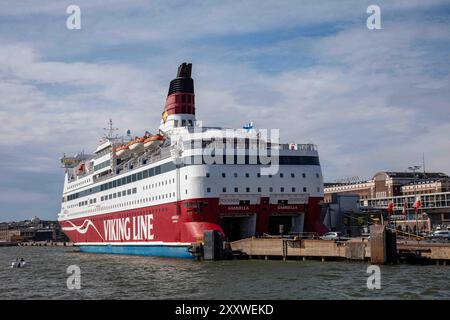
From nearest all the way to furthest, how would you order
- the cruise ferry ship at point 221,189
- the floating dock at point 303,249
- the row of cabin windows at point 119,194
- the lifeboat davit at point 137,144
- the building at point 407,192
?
the floating dock at point 303,249 < the cruise ferry ship at point 221,189 < the row of cabin windows at point 119,194 < the lifeboat davit at point 137,144 < the building at point 407,192

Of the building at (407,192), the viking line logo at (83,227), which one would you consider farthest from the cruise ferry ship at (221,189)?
the building at (407,192)

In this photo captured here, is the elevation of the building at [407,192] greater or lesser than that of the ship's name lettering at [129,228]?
greater

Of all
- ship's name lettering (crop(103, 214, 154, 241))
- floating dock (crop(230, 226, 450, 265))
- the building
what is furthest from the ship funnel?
the building

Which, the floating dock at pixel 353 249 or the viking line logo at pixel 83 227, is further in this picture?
the viking line logo at pixel 83 227

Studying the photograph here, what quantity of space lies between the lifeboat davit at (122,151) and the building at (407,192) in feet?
155

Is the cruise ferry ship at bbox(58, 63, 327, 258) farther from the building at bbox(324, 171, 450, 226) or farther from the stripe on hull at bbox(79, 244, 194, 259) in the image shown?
A: the building at bbox(324, 171, 450, 226)

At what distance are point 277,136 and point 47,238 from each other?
15403 cm

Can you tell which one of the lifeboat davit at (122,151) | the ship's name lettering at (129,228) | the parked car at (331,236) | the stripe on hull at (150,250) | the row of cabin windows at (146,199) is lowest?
the stripe on hull at (150,250)

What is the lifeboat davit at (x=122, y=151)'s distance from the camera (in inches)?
2569

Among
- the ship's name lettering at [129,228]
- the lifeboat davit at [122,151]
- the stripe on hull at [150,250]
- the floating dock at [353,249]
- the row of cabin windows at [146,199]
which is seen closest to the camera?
the floating dock at [353,249]

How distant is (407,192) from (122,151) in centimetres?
7344

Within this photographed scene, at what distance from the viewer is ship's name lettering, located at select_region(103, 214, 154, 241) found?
54.6m

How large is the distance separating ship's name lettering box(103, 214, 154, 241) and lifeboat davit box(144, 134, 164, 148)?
7.15 meters

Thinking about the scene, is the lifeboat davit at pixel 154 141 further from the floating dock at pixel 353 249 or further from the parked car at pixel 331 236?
the parked car at pixel 331 236
